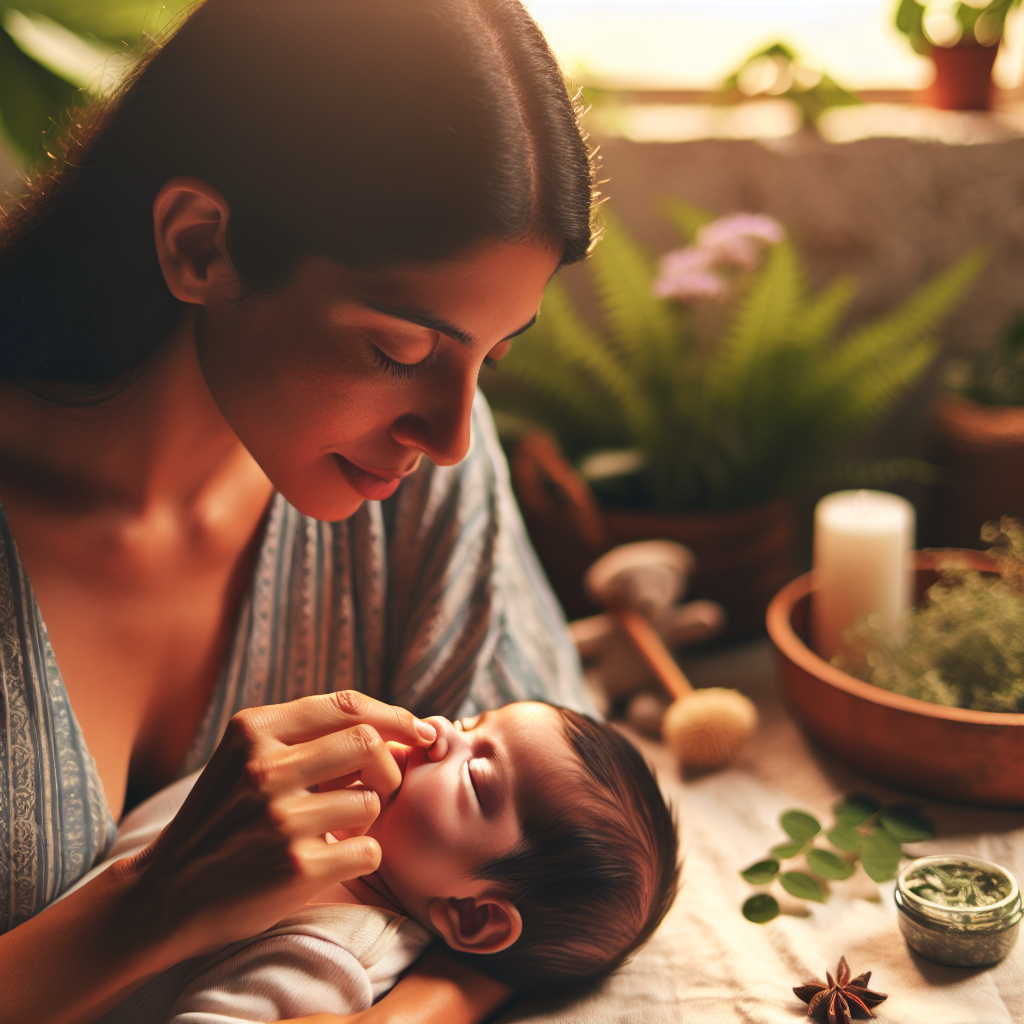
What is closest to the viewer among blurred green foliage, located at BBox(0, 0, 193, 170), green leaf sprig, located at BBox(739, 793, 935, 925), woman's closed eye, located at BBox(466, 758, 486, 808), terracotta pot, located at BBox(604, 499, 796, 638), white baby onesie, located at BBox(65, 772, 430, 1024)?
white baby onesie, located at BBox(65, 772, 430, 1024)

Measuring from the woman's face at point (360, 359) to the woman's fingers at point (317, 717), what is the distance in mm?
205

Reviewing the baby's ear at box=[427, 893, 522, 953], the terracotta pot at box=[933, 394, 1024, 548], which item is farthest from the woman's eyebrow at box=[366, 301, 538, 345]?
the terracotta pot at box=[933, 394, 1024, 548]

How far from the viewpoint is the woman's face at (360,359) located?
2.59 ft

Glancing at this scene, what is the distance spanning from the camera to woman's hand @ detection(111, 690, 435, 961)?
724 mm

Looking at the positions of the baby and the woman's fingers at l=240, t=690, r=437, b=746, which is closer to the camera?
the woman's fingers at l=240, t=690, r=437, b=746

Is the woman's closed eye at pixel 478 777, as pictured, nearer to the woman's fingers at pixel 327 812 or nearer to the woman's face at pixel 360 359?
the woman's fingers at pixel 327 812

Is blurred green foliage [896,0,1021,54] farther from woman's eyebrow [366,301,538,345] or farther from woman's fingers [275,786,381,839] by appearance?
woman's fingers [275,786,381,839]

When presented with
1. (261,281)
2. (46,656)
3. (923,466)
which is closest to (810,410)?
(923,466)

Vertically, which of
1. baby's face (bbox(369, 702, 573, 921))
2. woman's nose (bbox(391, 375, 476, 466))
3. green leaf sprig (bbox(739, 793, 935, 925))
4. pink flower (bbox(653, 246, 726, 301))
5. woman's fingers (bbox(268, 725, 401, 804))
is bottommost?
green leaf sprig (bbox(739, 793, 935, 925))

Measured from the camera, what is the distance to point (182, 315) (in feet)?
3.06

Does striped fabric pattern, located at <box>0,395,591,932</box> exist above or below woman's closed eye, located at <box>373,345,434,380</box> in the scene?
below

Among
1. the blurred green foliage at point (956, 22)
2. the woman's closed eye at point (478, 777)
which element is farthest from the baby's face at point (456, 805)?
the blurred green foliage at point (956, 22)

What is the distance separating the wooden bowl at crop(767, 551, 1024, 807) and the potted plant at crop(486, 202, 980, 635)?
1.34 ft

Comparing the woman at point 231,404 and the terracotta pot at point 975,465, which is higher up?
the woman at point 231,404
